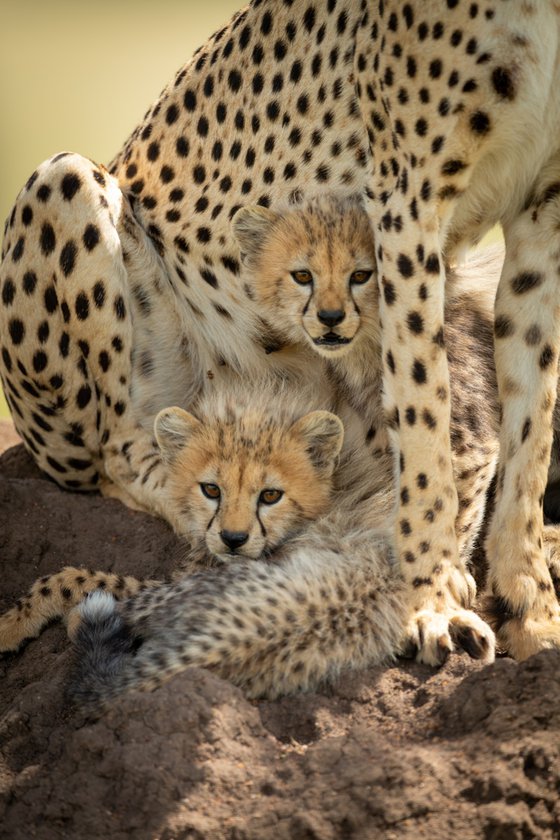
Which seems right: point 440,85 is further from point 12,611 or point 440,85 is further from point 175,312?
point 12,611

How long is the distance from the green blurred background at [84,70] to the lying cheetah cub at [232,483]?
449 centimetres

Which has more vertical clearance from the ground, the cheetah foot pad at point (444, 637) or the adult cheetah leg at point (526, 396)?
the adult cheetah leg at point (526, 396)

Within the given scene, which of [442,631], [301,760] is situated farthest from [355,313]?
[301,760]

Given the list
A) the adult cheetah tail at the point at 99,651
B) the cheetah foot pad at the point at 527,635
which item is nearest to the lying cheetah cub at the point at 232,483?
the adult cheetah tail at the point at 99,651

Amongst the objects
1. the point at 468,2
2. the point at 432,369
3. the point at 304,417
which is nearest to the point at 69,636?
the point at 304,417

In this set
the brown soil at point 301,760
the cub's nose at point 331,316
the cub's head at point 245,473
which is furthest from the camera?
the cub's nose at point 331,316

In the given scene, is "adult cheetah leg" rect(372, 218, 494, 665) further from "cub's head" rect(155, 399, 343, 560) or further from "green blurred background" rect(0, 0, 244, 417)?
"green blurred background" rect(0, 0, 244, 417)

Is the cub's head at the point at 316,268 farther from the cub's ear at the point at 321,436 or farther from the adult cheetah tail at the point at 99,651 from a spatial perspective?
the adult cheetah tail at the point at 99,651

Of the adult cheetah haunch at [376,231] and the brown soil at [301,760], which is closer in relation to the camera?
the brown soil at [301,760]

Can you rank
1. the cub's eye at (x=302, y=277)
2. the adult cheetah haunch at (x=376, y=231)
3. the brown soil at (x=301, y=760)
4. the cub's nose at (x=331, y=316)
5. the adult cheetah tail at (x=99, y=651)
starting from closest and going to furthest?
the brown soil at (x=301, y=760)
the adult cheetah tail at (x=99, y=651)
the adult cheetah haunch at (x=376, y=231)
the cub's nose at (x=331, y=316)
the cub's eye at (x=302, y=277)

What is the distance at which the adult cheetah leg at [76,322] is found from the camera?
3723 millimetres

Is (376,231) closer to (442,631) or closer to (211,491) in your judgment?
(211,491)

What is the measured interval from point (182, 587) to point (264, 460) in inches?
19.0

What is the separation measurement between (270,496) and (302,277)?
63 cm
